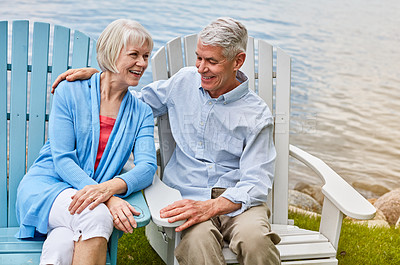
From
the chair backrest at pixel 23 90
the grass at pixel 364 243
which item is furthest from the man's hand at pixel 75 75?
the grass at pixel 364 243

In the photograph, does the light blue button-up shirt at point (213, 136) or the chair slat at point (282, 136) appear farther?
the chair slat at point (282, 136)

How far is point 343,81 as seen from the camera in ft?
26.7

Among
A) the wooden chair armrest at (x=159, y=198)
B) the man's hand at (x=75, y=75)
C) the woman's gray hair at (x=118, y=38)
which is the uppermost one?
the woman's gray hair at (x=118, y=38)

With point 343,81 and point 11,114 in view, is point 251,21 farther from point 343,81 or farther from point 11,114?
point 11,114

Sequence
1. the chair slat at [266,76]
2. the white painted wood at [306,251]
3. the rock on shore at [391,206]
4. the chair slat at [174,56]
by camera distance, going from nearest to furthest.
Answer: the white painted wood at [306,251] → the chair slat at [174,56] → the chair slat at [266,76] → the rock on shore at [391,206]

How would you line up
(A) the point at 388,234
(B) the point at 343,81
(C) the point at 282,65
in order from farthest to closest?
(B) the point at 343,81
(A) the point at 388,234
(C) the point at 282,65

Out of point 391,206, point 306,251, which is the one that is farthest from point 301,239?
point 391,206

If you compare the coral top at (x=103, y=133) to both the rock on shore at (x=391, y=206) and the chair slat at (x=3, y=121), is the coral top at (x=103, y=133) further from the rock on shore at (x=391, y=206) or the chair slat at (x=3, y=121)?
the rock on shore at (x=391, y=206)

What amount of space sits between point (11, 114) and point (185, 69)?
3.04ft

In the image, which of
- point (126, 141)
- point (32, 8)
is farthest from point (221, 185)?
point (32, 8)

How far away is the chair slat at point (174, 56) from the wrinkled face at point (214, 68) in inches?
15.3

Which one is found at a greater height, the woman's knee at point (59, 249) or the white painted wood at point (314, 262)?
the woman's knee at point (59, 249)

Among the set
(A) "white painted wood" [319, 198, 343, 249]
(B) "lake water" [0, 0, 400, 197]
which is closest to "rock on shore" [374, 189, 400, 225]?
(B) "lake water" [0, 0, 400, 197]

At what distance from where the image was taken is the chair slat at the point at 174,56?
9.54 ft
